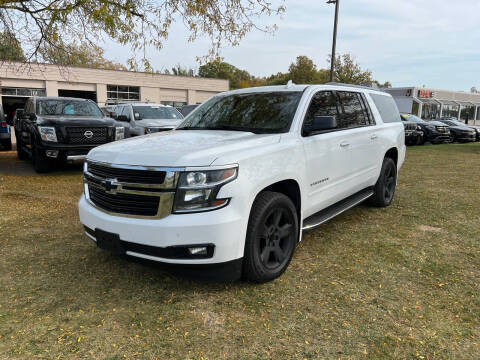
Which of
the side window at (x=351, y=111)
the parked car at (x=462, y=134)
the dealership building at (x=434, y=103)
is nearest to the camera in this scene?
the side window at (x=351, y=111)

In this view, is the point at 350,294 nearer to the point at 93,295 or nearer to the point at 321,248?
the point at 321,248

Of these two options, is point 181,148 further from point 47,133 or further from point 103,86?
point 103,86

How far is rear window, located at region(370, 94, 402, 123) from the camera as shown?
547 cm

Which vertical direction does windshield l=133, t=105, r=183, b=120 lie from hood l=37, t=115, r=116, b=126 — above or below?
above

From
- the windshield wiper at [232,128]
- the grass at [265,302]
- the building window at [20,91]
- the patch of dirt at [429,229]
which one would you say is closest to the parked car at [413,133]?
the patch of dirt at [429,229]

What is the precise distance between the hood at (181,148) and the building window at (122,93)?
3652cm

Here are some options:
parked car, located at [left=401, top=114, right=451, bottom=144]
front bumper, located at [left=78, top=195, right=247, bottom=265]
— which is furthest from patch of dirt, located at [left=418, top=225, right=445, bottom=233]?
parked car, located at [left=401, top=114, right=451, bottom=144]

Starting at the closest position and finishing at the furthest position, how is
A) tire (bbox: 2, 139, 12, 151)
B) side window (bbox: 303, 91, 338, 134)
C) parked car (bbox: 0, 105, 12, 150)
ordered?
side window (bbox: 303, 91, 338, 134)
parked car (bbox: 0, 105, 12, 150)
tire (bbox: 2, 139, 12, 151)

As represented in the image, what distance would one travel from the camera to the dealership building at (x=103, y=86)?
31938mm

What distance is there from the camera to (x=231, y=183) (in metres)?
2.71

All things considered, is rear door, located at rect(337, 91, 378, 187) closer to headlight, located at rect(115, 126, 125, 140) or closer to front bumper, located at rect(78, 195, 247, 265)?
front bumper, located at rect(78, 195, 247, 265)

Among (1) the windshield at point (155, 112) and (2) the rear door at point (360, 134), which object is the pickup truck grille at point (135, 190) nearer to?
(2) the rear door at point (360, 134)

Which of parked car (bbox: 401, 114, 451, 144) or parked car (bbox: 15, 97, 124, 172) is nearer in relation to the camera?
parked car (bbox: 15, 97, 124, 172)

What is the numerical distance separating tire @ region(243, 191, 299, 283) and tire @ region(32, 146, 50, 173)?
7150 millimetres
